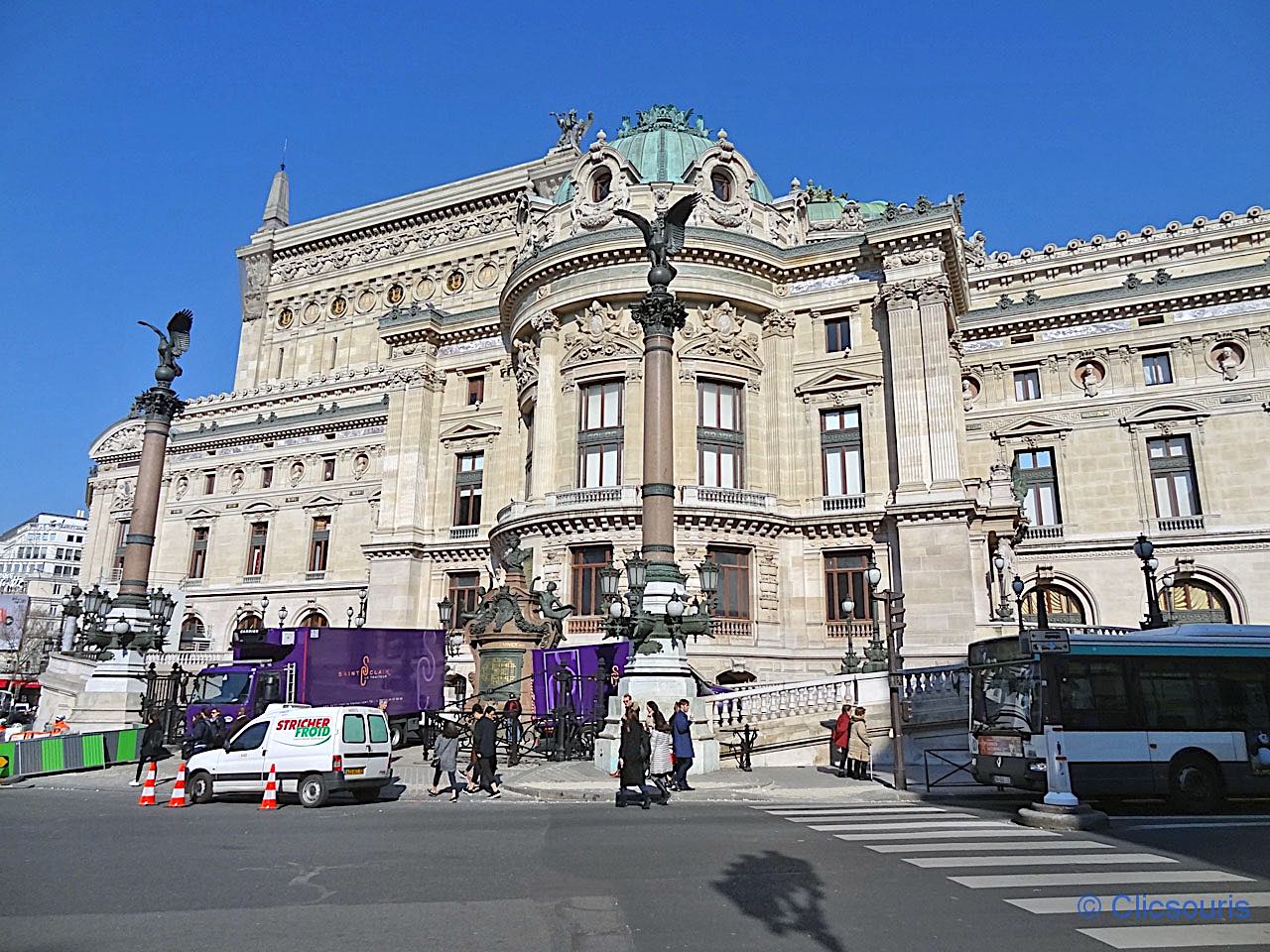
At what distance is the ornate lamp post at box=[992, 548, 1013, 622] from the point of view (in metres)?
30.9

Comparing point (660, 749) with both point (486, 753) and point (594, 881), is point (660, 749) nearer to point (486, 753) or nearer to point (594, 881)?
point (486, 753)

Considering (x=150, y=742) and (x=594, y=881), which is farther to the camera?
(x=150, y=742)

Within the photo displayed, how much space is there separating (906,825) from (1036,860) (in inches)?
114

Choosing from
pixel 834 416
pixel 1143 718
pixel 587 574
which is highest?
pixel 834 416

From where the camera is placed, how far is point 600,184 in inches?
1524

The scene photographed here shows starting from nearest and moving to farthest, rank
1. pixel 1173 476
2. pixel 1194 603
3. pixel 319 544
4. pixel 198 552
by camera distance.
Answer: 1. pixel 1194 603
2. pixel 1173 476
3. pixel 319 544
4. pixel 198 552

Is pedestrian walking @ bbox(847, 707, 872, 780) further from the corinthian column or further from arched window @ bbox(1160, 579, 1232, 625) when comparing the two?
arched window @ bbox(1160, 579, 1232, 625)

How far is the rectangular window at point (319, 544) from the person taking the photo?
51094 millimetres

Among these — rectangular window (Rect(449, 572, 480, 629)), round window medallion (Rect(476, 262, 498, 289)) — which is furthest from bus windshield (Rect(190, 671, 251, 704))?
round window medallion (Rect(476, 262, 498, 289))

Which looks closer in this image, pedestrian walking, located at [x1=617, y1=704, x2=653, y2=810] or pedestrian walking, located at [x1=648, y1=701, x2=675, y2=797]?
pedestrian walking, located at [x1=617, y1=704, x2=653, y2=810]

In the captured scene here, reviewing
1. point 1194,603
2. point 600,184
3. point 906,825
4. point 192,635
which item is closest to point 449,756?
point 906,825

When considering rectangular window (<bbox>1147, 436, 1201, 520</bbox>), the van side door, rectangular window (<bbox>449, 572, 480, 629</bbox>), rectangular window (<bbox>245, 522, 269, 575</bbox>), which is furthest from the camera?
rectangular window (<bbox>245, 522, 269, 575</bbox>)

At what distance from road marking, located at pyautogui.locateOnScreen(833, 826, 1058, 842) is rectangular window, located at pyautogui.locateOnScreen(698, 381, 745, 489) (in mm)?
22937

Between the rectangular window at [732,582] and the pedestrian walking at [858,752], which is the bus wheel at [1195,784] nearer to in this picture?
the pedestrian walking at [858,752]
